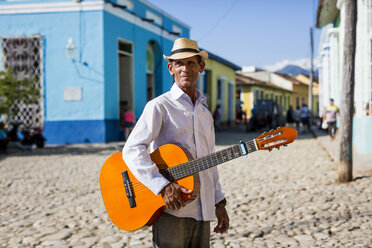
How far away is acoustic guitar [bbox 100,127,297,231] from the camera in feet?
6.59

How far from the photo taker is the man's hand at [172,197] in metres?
1.95

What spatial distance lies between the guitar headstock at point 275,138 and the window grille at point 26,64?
13899 mm

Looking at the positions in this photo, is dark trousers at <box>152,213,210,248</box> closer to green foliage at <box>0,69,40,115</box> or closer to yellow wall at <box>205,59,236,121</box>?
green foliage at <box>0,69,40,115</box>

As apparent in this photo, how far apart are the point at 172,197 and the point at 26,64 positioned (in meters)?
14.3

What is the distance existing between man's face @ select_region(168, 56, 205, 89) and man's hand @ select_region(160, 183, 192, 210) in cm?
56

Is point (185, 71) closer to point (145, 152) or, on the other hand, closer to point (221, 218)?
point (145, 152)

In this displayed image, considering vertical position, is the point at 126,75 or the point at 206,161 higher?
the point at 126,75

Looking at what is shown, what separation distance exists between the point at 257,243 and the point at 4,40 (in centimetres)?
1403

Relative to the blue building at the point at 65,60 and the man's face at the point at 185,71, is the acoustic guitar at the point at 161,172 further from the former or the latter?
the blue building at the point at 65,60

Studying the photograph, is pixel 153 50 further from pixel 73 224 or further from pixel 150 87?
pixel 73 224

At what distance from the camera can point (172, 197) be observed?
1953 millimetres

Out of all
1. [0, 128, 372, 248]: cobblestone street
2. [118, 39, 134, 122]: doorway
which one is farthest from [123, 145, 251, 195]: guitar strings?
[118, 39, 134, 122]: doorway

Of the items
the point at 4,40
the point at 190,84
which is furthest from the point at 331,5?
the point at 190,84

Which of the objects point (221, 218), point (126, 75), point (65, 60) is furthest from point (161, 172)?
point (126, 75)
